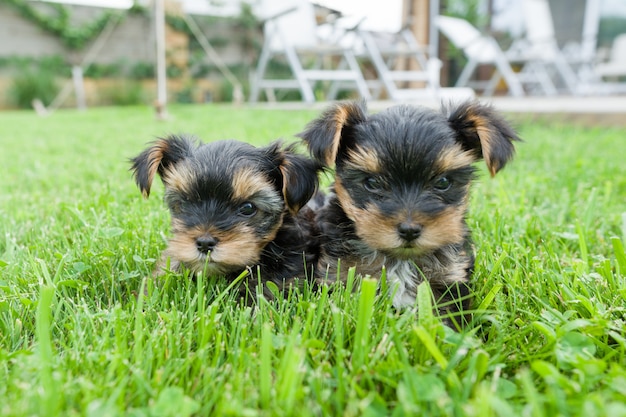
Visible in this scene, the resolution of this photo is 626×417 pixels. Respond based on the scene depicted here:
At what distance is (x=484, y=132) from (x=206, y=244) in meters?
1.54

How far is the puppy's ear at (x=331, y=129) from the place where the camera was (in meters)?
2.65

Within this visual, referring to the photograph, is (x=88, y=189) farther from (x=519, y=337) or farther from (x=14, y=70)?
(x=14, y=70)

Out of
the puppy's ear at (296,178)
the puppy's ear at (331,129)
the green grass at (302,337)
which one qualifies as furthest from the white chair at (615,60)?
the puppy's ear at (296,178)

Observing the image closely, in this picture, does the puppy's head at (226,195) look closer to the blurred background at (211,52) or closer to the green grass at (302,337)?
the green grass at (302,337)

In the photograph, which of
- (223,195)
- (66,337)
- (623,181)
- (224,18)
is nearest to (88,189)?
(223,195)

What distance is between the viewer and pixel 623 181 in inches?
189

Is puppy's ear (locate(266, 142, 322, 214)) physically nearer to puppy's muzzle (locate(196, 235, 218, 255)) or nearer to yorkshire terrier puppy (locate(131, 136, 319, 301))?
yorkshire terrier puppy (locate(131, 136, 319, 301))

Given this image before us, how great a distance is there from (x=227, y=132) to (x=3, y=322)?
5947mm

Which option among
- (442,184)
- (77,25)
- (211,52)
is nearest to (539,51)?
(211,52)

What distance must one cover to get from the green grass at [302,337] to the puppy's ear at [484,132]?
556mm

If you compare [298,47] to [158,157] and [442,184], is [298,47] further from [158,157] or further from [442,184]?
[442,184]

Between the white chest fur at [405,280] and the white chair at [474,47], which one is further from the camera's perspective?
the white chair at [474,47]

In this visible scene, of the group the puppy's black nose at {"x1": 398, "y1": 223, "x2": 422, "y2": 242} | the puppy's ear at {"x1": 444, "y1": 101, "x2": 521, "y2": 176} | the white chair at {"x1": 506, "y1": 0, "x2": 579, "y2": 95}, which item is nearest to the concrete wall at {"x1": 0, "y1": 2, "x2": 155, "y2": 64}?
the white chair at {"x1": 506, "y1": 0, "x2": 579, "y2": 95}

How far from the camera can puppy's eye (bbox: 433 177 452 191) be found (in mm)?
2590
